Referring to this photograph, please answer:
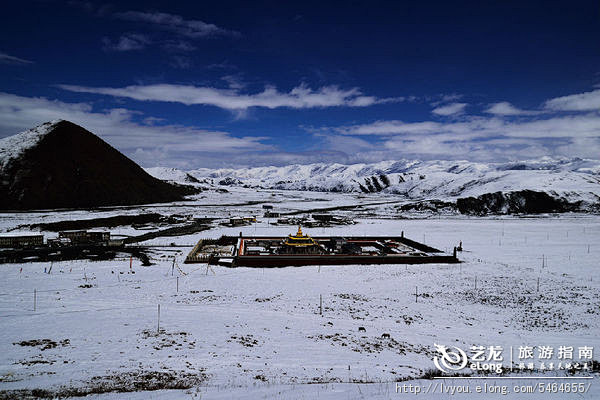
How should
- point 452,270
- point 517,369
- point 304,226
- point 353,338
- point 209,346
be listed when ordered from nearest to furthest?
point 517,369, point 209,346, point 353,338, point 452,270, point 304,226

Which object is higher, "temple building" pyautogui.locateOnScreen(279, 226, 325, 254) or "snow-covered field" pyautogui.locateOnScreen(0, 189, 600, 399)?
"temple building" pyautogui.locateOnScreen(279, 226, 325, 254)

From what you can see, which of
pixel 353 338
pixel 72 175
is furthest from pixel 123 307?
pixel 72 175

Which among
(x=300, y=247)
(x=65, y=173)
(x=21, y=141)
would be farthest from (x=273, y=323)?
(x=21, y=141)

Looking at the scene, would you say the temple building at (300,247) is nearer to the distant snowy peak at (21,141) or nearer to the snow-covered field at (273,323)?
the snow-covered field at (273,323)

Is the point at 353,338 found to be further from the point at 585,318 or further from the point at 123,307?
the point at 585,318

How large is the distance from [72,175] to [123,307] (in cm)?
10119

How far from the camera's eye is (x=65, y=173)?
319 feet

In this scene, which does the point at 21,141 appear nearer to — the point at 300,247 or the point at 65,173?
the point at 65,173

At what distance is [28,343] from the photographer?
13.2 metres

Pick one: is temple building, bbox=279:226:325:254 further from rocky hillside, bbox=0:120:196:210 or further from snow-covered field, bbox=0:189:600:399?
rocky hillside, bbox=0:120:196:210

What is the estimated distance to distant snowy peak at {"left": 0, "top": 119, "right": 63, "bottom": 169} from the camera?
9506 centimetres

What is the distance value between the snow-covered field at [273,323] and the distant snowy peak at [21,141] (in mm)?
93810

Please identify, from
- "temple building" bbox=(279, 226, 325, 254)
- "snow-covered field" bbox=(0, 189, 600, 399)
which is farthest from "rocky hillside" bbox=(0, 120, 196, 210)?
"temple building" bbox=(279, 226, 325, 254)

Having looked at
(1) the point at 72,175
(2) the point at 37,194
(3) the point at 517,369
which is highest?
(1) the point at 72,175
